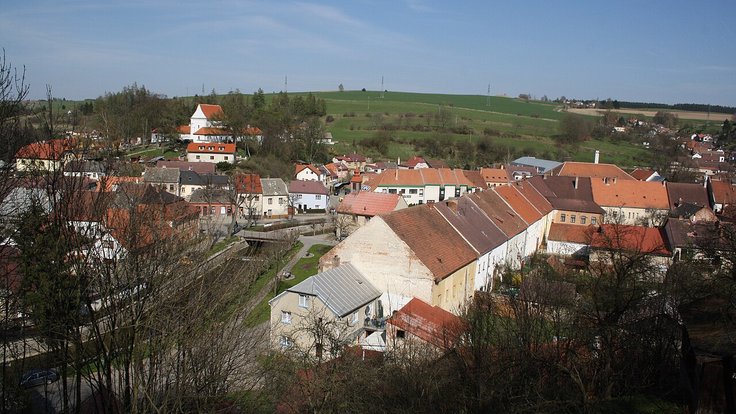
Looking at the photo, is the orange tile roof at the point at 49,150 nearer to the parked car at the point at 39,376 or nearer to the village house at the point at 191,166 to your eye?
the parked car at the point at 39,376

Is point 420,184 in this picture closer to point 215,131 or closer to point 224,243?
point 224,243

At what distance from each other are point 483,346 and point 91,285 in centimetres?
852

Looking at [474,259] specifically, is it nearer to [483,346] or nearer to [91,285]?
[483,346]

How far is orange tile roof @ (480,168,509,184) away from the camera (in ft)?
217

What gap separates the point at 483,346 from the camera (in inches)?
519

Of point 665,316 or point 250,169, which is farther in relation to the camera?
point 250,169

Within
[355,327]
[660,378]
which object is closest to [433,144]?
[355,327]

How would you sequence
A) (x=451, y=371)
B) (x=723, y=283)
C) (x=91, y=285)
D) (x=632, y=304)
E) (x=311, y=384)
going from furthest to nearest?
1. (x=723, y=283)
2. (x=632, y=304)
3. (x=451, y=371)
4. (x=311, y=384)
5. (x=91, y=285)

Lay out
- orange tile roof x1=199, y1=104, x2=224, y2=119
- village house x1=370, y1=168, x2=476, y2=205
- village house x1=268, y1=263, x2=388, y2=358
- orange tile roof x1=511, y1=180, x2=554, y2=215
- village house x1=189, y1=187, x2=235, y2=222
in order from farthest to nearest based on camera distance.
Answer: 1. orange tile roof x1=199, y1=104, x2=224, y2=119
2. village house x1=370, y1=168, x2=476, y2=205
3. village house x1=189, y1=187, x2=235, y2=222
4. orange tile roof x1=511, y1=180, x2=554, y2=215
5. village house x1=268, y1=263, x2=388, y2=358

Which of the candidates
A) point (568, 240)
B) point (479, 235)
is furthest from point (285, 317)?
point (568, 240)

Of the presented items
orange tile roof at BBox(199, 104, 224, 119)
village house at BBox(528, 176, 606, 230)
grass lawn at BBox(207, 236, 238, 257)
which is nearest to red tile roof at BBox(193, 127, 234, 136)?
orange tile roof at BBox(199, 104, 224, 119)

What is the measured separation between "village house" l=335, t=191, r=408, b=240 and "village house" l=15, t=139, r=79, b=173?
29192 mm

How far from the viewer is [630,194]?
51.7 m

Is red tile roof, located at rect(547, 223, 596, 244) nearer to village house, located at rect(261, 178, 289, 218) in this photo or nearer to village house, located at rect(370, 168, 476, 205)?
village house, located at rect(370, 168, 476, 205)
